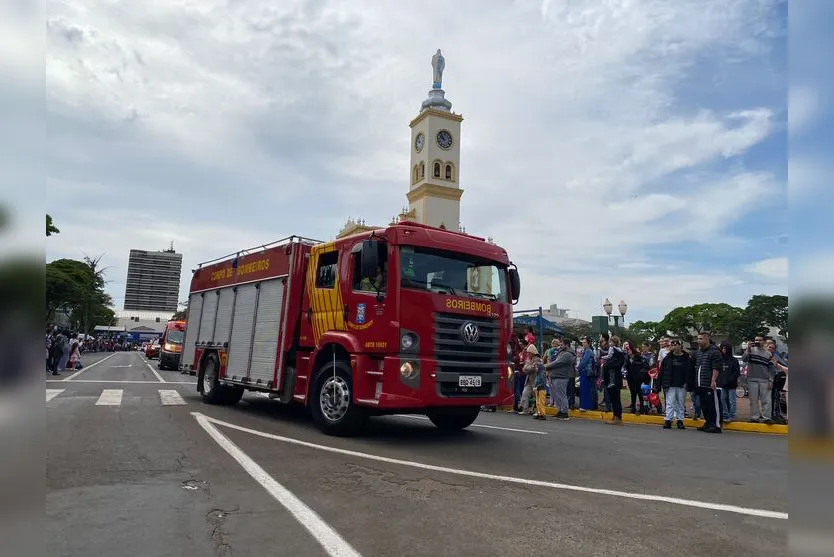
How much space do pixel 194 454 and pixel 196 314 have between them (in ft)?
25.2

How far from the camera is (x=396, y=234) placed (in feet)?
27.0

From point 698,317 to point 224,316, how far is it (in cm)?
8365

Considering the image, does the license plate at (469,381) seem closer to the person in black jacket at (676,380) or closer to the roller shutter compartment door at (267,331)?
the roller shutter compartment door at (267,331)

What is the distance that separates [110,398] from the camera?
43.1 feet

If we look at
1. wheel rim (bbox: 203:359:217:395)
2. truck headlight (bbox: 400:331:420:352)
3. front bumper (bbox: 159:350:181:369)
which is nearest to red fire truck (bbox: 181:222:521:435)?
truck headlight (bbox: 400:331:420:352)

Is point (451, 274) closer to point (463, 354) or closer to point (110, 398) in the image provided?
point (463, 354)

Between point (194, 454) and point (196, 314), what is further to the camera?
point (196, 314)

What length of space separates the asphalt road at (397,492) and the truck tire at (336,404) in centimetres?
25

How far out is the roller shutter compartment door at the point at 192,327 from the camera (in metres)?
13.8

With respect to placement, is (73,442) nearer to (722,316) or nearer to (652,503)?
(652,503)

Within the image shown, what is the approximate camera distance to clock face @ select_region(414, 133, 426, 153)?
212 ft

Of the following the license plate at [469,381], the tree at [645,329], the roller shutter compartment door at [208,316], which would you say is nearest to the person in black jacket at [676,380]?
the license plate at [469,381]

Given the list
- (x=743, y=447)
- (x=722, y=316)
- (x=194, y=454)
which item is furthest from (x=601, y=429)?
(x=722, y=316)

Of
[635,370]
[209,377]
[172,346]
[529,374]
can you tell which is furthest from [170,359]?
[635,370]
